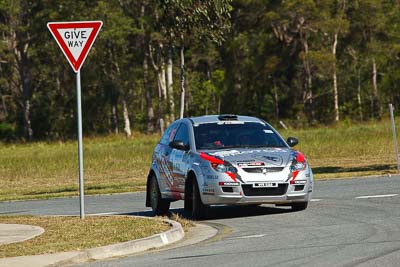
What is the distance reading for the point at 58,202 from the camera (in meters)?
23.9

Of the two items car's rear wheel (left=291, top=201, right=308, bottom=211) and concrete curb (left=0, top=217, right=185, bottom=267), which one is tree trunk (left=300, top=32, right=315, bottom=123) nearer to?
car's rear wheel (left=291, top=201, right=308, bottom=211)

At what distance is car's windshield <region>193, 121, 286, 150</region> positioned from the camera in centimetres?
1812

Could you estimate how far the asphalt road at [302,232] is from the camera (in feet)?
38.5

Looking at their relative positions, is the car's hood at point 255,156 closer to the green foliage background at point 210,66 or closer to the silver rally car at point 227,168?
the silver rally car at point 227,168

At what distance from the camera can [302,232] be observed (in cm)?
1445

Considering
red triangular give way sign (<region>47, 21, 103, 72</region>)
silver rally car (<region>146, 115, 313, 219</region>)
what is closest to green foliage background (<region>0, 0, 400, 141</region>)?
silver rally car (<region>146, 115, 313, 219</region>)

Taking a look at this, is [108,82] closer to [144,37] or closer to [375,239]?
[144,37]

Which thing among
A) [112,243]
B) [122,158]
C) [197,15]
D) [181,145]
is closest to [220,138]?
[181,145]

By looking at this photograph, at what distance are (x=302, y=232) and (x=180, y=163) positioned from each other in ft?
13.6

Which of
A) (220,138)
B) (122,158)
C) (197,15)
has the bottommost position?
(122,158)

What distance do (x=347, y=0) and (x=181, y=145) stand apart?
5672 centimetres

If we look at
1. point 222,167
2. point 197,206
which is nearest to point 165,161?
point 197,206

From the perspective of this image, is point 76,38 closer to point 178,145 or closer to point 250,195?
point 178,145

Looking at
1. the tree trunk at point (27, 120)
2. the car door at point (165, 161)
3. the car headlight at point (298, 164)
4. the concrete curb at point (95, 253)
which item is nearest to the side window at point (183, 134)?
the car door at point (165, 161)
